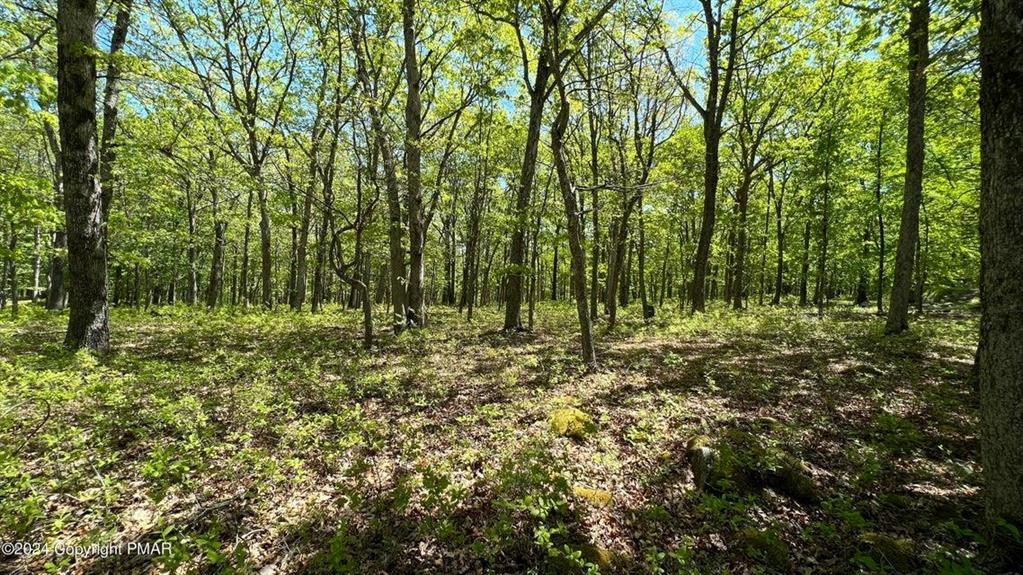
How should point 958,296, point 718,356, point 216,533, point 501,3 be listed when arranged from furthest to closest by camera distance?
point 958,296 < point 718,356 < point 501,3 < point 216,533

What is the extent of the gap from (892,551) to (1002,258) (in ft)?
7.88

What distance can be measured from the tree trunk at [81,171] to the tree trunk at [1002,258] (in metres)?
11.8

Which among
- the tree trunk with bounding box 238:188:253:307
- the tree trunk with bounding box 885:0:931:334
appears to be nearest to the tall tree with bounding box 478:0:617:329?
the tree trunk with bounding box 885:0:931:334

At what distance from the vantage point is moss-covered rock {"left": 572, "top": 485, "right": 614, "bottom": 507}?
Answer: 13.2ft

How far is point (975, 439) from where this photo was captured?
488 cm

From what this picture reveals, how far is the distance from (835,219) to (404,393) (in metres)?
20.6

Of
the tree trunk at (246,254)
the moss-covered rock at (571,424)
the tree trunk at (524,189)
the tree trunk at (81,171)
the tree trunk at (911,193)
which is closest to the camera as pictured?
the moss-covered rock at (571,424)

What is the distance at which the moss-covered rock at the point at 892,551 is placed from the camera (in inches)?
121

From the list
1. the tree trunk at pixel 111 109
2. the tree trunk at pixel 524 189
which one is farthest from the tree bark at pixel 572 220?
the tree trunk at pixel 111 109

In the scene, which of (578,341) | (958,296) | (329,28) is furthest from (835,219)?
(329,28)

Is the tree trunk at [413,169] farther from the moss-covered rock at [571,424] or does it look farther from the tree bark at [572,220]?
the moss-covered rock at [571,424]

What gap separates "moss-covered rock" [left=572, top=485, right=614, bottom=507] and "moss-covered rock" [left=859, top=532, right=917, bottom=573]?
2.11 metres

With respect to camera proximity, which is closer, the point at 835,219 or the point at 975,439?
the point at 975,439

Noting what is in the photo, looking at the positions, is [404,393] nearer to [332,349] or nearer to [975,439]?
[332,349]
